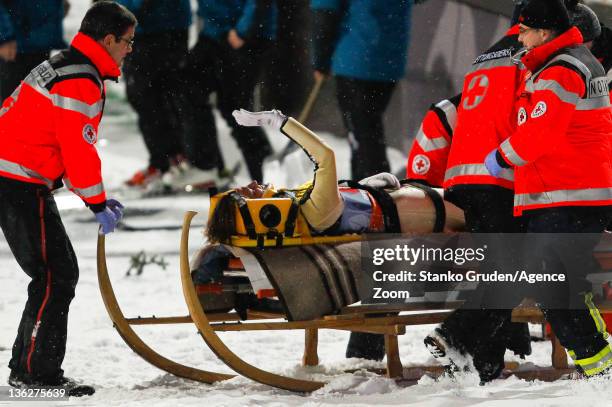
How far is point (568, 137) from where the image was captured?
14.0 feet

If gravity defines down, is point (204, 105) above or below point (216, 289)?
above

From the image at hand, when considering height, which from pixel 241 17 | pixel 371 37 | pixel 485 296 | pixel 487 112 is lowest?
pixel 485 296

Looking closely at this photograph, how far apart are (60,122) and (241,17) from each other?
4.32 meters

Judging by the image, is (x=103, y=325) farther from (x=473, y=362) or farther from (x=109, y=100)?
(x=109, y=100)

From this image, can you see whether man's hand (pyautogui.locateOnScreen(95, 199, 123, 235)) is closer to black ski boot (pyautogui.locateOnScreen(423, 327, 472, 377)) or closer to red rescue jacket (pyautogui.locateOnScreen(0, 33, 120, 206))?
red rescue jacket (pyautogui.locateOnScreen(0, 33, 120, 206))

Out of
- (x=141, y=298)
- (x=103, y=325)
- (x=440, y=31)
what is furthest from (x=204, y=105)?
(x=103, y=325)

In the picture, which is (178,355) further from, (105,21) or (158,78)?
(158,78)

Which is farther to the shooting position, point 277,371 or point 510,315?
point 277,371

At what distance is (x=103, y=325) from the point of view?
5.79 meters

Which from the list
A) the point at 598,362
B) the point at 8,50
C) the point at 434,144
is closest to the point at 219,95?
the point at 8,50

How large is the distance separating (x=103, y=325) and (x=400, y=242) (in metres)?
1.79

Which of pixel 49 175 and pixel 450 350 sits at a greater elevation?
pixel 49 175

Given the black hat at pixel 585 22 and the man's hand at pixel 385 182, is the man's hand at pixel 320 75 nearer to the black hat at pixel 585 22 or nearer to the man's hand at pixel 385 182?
the man's hand at pixel 385 182

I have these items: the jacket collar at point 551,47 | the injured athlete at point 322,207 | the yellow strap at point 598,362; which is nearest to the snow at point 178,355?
the yellow strap at point 598,362
